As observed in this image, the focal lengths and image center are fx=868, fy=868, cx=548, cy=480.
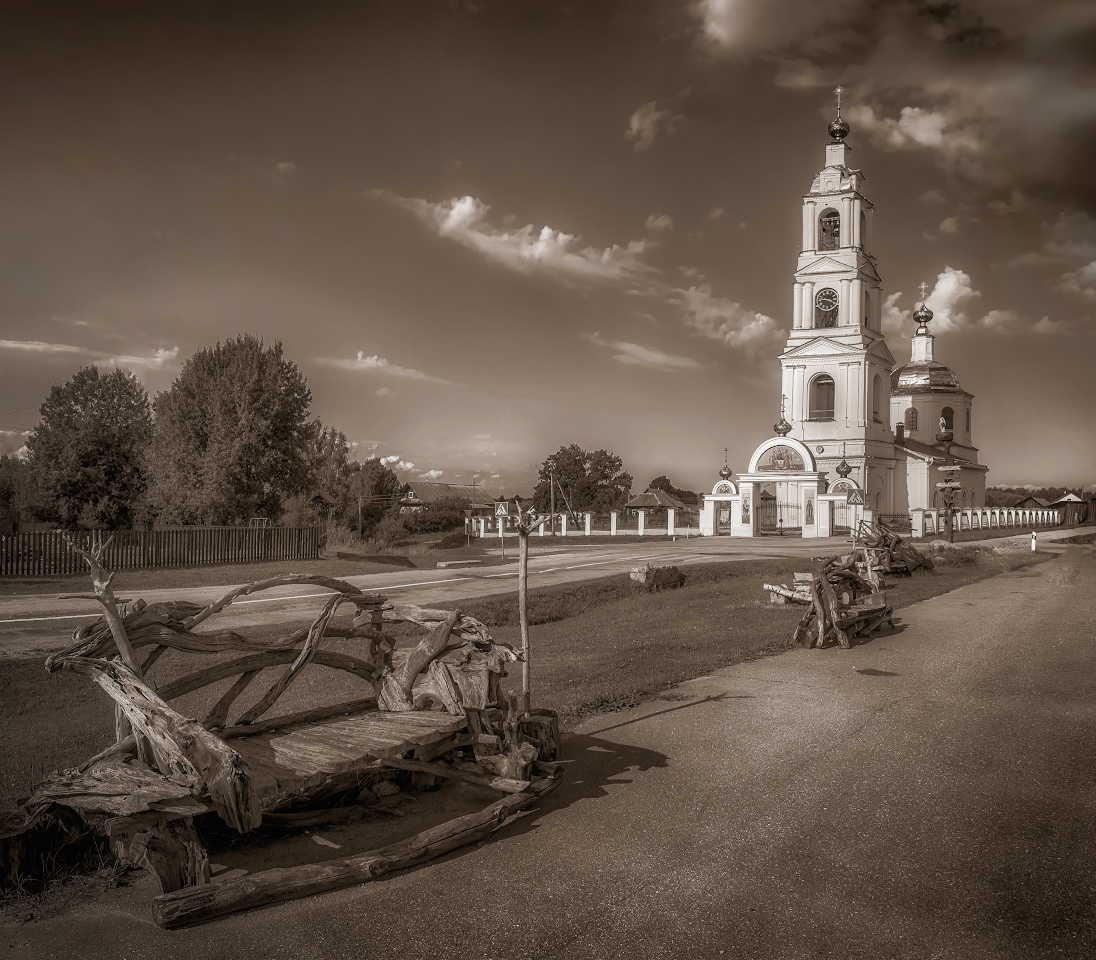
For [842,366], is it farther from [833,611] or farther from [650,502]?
[833,611]

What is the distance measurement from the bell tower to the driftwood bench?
48.8 m

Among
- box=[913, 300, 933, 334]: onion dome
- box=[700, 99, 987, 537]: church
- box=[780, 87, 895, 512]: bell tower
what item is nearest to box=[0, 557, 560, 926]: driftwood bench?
box=[700, 99, 987, 537]: church

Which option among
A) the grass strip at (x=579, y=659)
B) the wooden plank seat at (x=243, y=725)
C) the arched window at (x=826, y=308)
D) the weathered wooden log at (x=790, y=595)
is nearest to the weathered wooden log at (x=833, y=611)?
the grass strip at (x=579, y=659)

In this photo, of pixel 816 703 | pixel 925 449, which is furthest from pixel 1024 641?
pixel 925 449

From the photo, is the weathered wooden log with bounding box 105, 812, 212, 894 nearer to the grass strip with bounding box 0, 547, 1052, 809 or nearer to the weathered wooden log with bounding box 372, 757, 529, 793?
the weathered wooden log with bounding box 372, 757, 529, 793

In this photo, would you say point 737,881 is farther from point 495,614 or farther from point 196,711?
point 495,614

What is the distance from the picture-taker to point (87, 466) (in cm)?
3866

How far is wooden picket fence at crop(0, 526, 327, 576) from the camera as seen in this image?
20750 millimetres

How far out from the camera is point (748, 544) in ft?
117

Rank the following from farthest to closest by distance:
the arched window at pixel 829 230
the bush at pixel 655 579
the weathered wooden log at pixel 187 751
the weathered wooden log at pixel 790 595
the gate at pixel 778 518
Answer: the arched window at pixel 829 230 < the gate at pixel 778 518 < the bush at pixel 655 579 < the weathered wooden log at pixel 790 595 < the weathered wooden log at pixel 187 751

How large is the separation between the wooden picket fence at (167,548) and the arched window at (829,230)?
39.8 m

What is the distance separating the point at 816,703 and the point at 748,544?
28076mm

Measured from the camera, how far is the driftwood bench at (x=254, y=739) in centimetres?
376

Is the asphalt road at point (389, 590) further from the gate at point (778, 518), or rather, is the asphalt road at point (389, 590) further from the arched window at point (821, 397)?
the arched window at point (821, 397)
